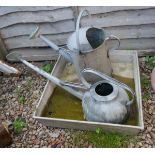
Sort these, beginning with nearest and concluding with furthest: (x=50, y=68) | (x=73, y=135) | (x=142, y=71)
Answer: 1. (x=73, y=135)
2. (x=142, y=71)
3. (x=50, y=68)

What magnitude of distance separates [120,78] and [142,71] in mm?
292

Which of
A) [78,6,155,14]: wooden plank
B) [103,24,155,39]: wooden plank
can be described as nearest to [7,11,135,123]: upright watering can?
[78,6,155,14]: wooden plank

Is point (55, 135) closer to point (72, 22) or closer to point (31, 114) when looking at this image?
point (31, 114)

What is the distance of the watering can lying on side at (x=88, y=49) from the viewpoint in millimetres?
2523

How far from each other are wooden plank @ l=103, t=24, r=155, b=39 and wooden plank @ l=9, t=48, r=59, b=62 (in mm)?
735

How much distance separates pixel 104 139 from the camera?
2.54 metres

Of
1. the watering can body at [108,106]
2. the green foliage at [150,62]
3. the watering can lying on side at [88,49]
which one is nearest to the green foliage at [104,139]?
the watering can body at [108,106]

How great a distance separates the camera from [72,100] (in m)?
2.88

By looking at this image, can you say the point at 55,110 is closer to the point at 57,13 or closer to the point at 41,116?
the point at 41,116

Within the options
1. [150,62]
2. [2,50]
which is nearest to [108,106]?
[150,62]

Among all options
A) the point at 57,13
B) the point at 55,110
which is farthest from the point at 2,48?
the point at 55,110

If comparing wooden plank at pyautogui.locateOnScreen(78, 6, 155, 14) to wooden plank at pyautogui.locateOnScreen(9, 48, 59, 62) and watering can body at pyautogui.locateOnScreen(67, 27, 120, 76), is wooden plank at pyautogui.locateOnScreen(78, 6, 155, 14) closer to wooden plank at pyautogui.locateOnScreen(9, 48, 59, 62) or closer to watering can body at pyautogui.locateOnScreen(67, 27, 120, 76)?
watering can body at pyautogui.locateOnScreen(67, 27, 120, 76)

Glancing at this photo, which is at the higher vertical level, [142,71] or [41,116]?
[142,71]
